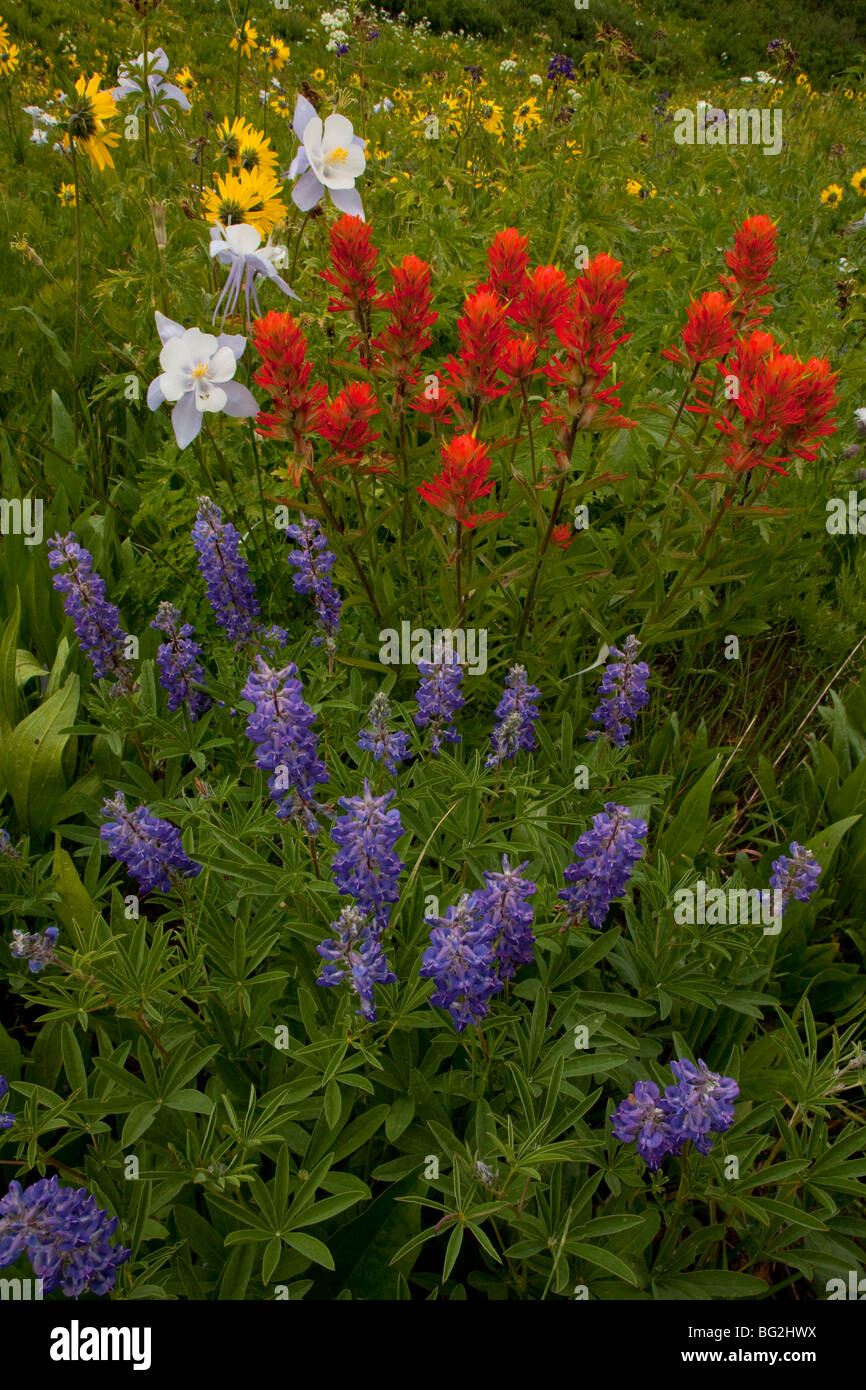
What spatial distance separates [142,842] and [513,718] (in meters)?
0.68

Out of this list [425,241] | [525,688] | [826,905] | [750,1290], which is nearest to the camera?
[750,1290]

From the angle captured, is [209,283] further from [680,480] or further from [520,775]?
[520,775]

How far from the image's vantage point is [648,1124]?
1225 mm

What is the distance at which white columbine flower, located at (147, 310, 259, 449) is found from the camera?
1663mm

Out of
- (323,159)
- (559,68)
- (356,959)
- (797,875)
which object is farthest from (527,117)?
(356,959)

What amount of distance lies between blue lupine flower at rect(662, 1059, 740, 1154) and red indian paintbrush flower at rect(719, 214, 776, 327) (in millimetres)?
1687

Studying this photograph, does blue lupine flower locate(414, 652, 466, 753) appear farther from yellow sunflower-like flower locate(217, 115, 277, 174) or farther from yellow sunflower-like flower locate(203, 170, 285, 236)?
yellow sunflower-like flower locate(217, 115, 277, 174)

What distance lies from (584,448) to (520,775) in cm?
123

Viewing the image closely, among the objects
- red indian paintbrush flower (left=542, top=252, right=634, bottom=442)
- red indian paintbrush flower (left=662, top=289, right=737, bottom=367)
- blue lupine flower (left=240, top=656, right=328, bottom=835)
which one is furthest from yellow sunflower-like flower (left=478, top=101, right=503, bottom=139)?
blue lupine flower (left=240, top=656, right=328, bottom=835)

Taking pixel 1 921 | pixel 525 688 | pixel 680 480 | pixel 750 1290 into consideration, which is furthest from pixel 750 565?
pixel 1 921

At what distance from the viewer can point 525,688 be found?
5.53 ft

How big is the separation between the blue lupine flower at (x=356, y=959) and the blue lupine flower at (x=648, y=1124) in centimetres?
39

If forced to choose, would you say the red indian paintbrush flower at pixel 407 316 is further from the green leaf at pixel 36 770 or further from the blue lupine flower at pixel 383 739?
the green leaf at pixel 36 770

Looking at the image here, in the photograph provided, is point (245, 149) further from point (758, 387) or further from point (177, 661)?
point (758, 387)
